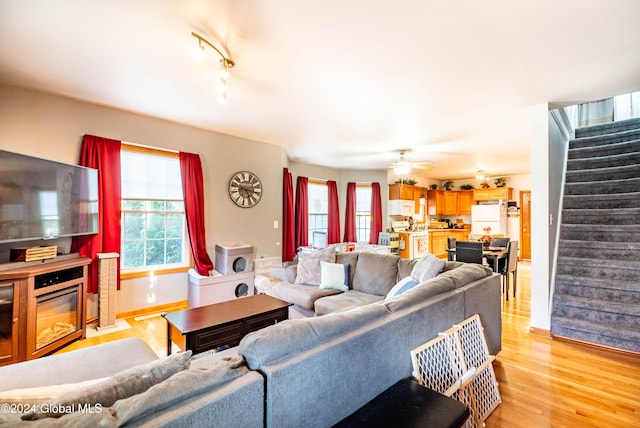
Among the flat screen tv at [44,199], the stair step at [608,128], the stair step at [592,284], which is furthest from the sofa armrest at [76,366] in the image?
the stair step at [608,128]

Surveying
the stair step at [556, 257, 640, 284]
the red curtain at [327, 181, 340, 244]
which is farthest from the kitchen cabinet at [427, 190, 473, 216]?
the stair step at [556, 257, 640, 284]

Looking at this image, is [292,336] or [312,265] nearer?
[292,336]

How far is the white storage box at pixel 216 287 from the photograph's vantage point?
3863mm

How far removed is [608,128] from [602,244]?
2.59 meters

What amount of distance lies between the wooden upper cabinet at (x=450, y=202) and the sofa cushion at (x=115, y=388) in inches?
374

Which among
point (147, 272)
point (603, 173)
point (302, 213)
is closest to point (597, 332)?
point (603, 173)

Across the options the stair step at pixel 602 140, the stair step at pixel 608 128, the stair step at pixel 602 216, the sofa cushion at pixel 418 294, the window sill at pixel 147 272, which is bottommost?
the window sill at pixel 147 272

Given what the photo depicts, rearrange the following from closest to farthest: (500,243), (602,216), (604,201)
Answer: (602,216), (604,201), (500,243)

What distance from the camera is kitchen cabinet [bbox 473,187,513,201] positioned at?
8227mm

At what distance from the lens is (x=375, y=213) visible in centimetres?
771

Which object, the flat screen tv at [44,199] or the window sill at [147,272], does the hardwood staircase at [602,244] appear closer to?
the window sill at [147,272]

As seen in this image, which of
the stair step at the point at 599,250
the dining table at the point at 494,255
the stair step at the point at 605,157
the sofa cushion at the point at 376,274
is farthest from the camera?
the dining table at the point at 494,255

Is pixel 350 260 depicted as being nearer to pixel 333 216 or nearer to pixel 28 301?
pixel 28 301

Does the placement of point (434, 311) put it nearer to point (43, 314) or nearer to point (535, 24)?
point (535, 24)
